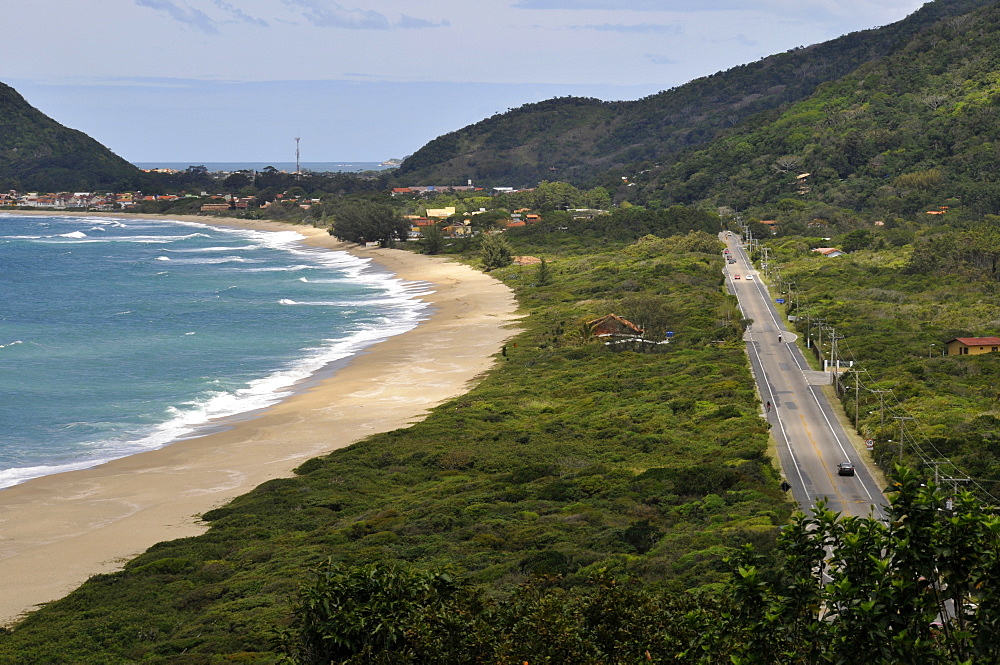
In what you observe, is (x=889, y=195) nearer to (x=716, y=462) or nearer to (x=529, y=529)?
(x=716, y=462)

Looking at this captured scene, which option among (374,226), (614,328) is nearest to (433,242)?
(374,226)

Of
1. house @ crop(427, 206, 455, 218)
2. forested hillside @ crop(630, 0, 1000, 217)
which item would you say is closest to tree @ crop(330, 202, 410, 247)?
house @ crop(427, 206, 455, 218)

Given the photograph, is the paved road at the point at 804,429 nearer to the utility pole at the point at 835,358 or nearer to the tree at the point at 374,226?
the utility pole at the point at 835,358

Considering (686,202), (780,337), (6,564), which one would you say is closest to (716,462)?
(6,564)

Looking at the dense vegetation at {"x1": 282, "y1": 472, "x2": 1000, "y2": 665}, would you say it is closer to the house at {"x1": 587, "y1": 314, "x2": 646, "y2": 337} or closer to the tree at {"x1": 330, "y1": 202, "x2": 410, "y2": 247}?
the house at {"x1": 587, "y1": 314, "x2": 646, "y2": 337}

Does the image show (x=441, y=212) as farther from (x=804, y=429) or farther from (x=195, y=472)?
(x=195, y=472)

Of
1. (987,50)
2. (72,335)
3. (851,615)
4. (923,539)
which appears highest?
(987,50)
